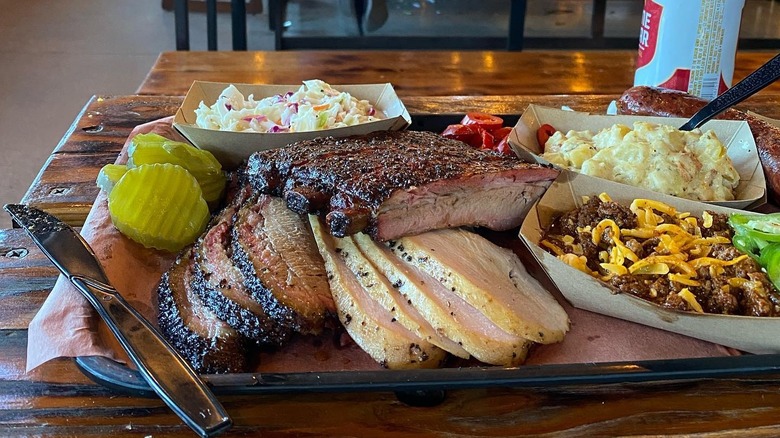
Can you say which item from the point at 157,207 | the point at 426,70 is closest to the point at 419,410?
the point at 157,207

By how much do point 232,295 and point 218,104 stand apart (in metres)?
1.00

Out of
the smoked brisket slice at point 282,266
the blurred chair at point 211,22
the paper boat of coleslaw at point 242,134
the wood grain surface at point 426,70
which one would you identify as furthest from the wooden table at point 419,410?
the blurred chair at point 211,22

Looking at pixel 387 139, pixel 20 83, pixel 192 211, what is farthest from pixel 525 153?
pixel 20 83

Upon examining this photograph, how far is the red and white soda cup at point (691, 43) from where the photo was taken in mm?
2289

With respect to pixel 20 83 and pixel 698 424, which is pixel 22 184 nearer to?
pixel 20 83

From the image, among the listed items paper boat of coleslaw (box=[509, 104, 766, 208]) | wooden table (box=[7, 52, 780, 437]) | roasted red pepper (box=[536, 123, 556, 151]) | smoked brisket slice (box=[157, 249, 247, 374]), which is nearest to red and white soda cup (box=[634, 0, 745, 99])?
paper boat of coleslaw (box=[509, 104, 766, 208])

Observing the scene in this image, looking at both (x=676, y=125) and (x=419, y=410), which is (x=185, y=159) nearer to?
(x=419, y=410)

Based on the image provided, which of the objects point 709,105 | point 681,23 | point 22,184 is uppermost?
point 681,23

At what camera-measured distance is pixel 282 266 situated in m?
1.49

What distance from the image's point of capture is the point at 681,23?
231 centimetres

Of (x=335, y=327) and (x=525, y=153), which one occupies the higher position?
(x=525, y=153)

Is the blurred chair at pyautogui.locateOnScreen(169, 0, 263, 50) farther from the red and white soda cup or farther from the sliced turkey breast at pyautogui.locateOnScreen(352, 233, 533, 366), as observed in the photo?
the sliced turkey breast at pyautogui.locateOnScreen(352, 233, 533, 366)

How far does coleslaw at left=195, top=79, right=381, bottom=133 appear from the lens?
7.11ft

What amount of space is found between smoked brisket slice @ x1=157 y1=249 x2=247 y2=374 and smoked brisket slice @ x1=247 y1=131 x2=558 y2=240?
0.30 m
